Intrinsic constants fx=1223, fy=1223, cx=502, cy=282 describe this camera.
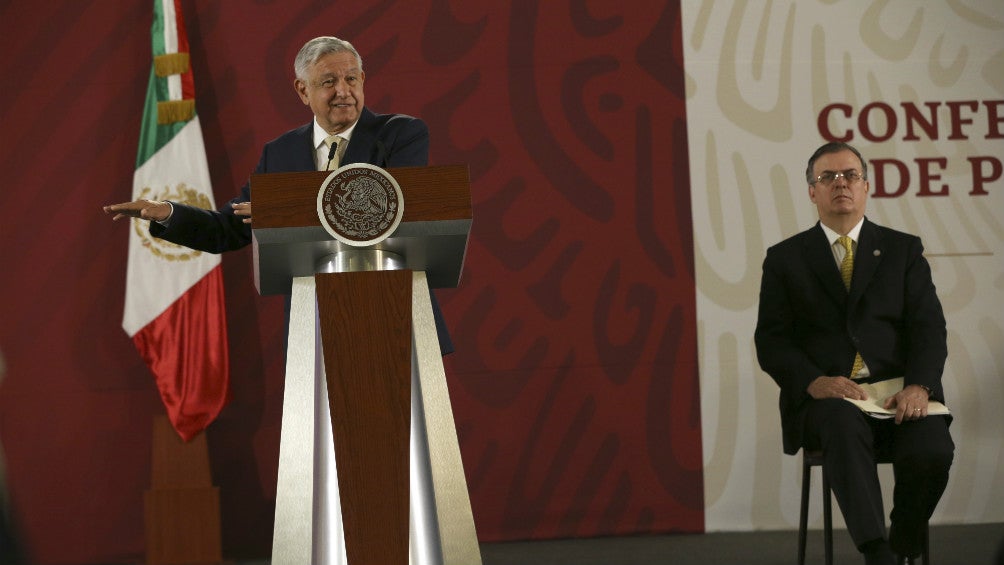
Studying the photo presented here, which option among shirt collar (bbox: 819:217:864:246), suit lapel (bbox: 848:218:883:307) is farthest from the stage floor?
shirt collar (bbox: 819:217:864:246)

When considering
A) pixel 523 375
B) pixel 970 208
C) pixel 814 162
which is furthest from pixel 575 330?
pixel 970 208

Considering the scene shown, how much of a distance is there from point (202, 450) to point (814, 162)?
234cm

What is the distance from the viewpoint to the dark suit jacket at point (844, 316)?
351 cm

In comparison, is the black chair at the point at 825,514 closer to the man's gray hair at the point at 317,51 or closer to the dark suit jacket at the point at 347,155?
the dark suit jacket at the point at 347,155

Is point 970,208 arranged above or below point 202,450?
above

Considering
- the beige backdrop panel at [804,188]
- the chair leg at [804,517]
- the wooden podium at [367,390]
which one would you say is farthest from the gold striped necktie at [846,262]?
the wooden podium at [367,390]

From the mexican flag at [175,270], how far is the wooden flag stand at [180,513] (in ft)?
0.84

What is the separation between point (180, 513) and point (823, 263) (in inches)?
93.2

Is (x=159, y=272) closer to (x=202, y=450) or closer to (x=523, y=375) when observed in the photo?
(x=202, y=450)

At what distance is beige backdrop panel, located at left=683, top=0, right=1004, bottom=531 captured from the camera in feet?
15.5

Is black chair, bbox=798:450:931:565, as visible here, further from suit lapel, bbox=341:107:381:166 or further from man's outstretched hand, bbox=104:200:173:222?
man's outstretched hand, bbox=104:200:173:222

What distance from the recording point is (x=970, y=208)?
4.81 m

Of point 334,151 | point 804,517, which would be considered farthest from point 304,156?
point 804,517

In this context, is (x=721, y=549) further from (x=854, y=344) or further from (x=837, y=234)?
(x=837, y=234)
